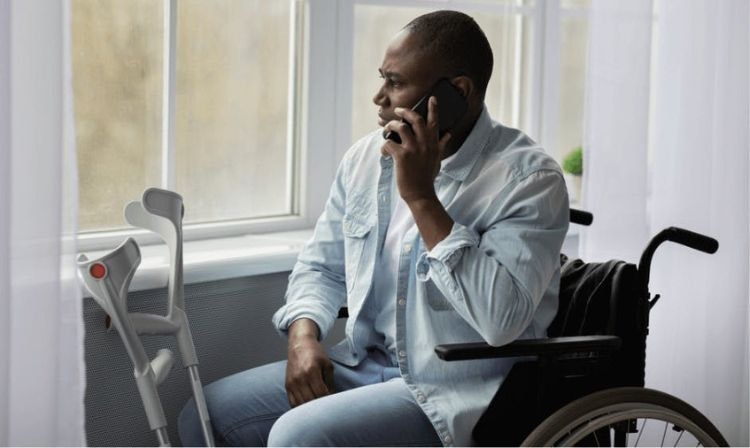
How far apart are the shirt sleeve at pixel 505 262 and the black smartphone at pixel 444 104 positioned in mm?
163

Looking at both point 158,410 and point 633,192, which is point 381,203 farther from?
point 633,192

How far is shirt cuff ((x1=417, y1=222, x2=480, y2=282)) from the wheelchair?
0.14 m

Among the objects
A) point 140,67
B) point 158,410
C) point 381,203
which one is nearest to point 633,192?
point 381,203

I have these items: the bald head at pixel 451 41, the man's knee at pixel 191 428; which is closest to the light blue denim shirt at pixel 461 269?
the bald head at pixel 451 41

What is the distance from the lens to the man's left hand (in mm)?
1835

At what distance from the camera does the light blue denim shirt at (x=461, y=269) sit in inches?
71.0

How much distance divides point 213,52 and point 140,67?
195mm

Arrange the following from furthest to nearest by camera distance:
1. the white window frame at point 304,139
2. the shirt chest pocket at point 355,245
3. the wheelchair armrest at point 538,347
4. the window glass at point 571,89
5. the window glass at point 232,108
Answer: the window glass at point 571,89, the white window frame at point 304,139, the window glass at point 232,108, the shirt chest pocket at point 355,245, the wheelchair armrest at point 538,347

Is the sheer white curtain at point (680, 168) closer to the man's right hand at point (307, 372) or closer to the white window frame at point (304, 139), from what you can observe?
the white window frame at point (304, 139)

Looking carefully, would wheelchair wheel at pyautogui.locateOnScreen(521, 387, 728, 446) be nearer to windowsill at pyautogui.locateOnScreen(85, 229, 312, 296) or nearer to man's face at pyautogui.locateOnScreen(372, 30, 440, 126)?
man's face at pyautogui.locateOnScreen(372, 30, 440, 126)

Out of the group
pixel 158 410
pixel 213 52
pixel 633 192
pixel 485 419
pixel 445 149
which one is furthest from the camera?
pixel 633 192

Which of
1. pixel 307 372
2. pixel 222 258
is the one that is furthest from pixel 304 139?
pixel 307 372

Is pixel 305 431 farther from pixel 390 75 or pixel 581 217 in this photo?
pixel 581 217

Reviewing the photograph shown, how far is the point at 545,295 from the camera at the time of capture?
196 cm
